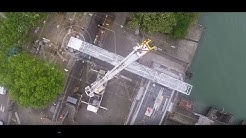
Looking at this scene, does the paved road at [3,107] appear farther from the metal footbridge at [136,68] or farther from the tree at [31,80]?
the metal footbridge at [136,68]

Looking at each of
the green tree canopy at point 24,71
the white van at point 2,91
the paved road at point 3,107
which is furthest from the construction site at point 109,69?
the white van at point 2,91

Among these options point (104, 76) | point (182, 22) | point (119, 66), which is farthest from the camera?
point (182, 22)

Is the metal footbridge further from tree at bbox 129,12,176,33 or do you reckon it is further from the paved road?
the paved road

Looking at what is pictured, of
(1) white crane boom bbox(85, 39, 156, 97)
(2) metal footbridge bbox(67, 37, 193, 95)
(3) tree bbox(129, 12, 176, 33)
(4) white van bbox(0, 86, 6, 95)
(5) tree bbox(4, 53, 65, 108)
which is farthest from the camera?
(4) white van bbox(0, 86, 6, 95)

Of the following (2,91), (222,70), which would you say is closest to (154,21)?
(222,70)

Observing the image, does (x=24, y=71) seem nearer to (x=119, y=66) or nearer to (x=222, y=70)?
(x=119, y=66)

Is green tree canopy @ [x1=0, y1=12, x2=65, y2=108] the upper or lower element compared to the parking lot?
upper

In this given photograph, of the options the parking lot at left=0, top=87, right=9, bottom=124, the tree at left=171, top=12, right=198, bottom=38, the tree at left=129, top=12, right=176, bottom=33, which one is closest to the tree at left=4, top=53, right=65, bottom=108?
the parking lot at left=0, top=87, right=9, bottom=124
